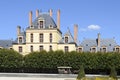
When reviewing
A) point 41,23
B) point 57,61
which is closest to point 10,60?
point 57,61

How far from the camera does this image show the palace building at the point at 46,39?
188 ft

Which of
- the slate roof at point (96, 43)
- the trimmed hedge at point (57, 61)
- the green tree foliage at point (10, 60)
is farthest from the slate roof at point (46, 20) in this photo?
the green tree foliage at point (10, 60)

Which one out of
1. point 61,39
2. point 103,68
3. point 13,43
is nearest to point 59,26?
point 61,39

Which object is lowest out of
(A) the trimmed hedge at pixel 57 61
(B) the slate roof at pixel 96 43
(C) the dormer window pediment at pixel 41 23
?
(A) the trimmed hedge at pixel 57 61

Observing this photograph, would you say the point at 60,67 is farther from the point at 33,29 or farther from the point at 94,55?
the point at 33,29

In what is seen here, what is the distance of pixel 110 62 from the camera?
49594 millimetres

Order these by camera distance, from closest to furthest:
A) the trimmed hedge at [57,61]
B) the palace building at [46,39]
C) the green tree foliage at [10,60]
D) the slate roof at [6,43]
Result: the trimmed hedge at [57,61]
the green tree foliage at [10,60]
the palace building at [46,39]
the slate roof at [6,43]

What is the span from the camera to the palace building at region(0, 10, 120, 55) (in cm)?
5716

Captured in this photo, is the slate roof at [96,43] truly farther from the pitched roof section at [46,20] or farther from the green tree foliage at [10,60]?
the green tree foliage at [10,60]

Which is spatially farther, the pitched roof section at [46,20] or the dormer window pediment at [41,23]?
the pitched roof section at [46,20]

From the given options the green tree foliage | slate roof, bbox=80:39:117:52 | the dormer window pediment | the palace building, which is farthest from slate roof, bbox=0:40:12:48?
Result: slate roof, bbox=80:39:117:52

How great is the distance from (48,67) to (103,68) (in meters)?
8.39

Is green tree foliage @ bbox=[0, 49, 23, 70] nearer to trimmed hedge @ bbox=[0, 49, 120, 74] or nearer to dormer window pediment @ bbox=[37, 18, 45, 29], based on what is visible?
trimmed hedge @ bbox=[0, 49, 120, 74]

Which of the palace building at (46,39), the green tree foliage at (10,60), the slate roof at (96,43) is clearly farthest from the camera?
the slate roof at (96,43)
